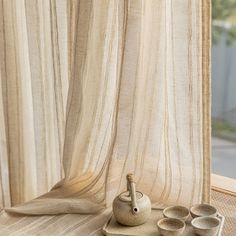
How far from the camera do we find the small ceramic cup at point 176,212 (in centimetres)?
133

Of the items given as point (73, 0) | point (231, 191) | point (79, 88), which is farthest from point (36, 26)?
point (231, 191)

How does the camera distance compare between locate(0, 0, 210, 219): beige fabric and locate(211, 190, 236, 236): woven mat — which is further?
locate(211, 190, 236, 236): woven mat

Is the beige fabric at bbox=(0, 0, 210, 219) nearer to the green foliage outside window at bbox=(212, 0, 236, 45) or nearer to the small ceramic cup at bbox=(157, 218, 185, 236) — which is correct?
the small ceramic cup at bbox=(157, 218, 185, 236)

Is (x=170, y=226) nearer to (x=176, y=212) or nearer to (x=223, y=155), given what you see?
(x=176, y=212)

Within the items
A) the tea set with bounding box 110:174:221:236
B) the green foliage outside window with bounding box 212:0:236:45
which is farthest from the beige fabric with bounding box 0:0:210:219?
the green foliage outside window with bounding box 212:0:236:45

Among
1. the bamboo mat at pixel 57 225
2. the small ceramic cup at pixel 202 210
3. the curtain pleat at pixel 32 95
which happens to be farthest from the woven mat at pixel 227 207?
the curtain pleat at pixel 32 95

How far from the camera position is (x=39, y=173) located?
162 centimetres

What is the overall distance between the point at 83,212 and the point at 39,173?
27 cm

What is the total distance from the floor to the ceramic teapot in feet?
2.53

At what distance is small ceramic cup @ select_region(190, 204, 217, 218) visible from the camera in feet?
4.33

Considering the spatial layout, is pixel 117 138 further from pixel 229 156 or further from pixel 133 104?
pixel 229 156

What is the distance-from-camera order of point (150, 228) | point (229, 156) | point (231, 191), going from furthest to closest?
point (229, 156) → point (231, 191) → point (150, 228)

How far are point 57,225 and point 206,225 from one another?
1.40ft

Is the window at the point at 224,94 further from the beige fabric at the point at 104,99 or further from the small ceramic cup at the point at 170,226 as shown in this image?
the small ceramic cup at the point at 170,226
